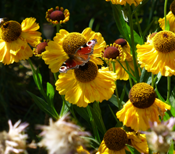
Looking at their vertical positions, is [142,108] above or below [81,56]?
below

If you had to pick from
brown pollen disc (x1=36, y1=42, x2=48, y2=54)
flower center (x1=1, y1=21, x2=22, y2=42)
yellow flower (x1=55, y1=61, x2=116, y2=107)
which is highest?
flower center (x1=1, y1=21, x2=22, y2=42)

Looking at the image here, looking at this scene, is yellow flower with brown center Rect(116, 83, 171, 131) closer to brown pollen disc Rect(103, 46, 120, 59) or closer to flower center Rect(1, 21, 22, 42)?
brown pollen disc Rect(103, 46, 120, 59)

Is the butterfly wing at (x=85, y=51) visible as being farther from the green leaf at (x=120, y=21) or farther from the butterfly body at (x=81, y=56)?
the green leaf at (x=120, y=21)

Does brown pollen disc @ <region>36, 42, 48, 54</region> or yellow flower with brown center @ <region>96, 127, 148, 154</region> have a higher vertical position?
brown pollen disc @ <region>36, 42, 48, 54</region>

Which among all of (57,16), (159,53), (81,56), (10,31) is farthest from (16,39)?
(159,53)

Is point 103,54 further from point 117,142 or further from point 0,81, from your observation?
point 0,81

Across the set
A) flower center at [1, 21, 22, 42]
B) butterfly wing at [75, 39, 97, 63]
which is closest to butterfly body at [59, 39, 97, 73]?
butterfly wing at [75, 39, 97, 63]

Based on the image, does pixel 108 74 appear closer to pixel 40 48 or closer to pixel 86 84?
pixel 86 84
